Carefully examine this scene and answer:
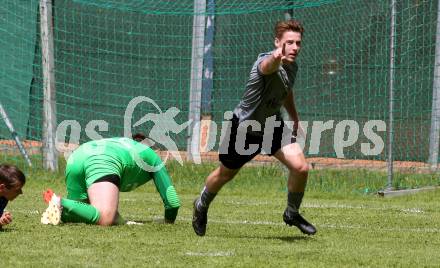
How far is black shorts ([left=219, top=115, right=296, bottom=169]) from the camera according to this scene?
749 centimetres

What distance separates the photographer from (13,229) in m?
7.72

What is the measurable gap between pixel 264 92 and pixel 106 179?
68.1 inches

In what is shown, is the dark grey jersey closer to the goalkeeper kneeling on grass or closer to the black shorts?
the black shorts

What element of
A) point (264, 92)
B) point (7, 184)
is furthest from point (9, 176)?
point (264, 92)

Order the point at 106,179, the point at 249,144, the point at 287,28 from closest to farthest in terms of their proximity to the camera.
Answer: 1. the point at 287,28
2. the point at 249,144
3. the point at 106,179

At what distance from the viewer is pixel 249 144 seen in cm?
744

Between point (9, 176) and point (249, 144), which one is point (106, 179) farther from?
point (249, 144)

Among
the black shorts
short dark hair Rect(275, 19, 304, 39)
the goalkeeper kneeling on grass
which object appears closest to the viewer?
short dark hair Rect(275, 19, 304, 39)

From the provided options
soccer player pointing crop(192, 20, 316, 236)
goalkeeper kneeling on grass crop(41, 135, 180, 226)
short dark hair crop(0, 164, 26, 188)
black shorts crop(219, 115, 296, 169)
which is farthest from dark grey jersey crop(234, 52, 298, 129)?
short dark hair crop(0, 164, 26, 188)

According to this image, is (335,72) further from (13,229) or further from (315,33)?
(13,229)

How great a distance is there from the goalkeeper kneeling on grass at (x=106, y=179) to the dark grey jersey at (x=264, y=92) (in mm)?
1426

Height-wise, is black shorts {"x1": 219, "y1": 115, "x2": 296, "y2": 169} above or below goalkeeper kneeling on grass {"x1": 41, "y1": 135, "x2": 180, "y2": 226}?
above

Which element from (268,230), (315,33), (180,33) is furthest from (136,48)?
(268,230)

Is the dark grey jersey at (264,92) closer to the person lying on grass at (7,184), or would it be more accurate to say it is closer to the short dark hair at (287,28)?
the short dark hair at (287,28)
